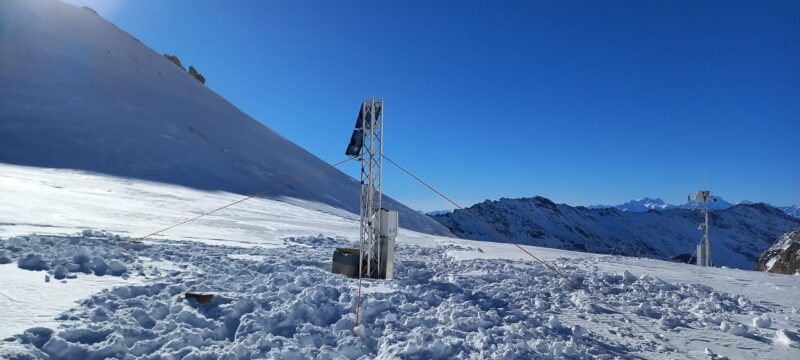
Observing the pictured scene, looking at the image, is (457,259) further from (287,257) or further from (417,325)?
(417,325)

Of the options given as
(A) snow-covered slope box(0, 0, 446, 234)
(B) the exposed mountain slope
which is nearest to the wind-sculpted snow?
(A) snow-covered slope box(0, 0, 446, 234)

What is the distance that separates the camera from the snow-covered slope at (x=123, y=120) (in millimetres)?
28875

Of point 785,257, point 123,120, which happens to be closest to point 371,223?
point 785,257

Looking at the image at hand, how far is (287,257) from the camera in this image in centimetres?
1130

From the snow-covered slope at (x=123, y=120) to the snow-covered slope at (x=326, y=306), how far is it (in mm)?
17540

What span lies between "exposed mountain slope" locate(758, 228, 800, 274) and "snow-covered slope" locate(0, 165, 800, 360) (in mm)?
17198

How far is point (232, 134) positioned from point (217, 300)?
4166 cm

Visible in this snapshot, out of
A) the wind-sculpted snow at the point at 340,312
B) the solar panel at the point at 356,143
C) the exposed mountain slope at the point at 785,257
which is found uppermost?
the solar panel at the point at 356,143

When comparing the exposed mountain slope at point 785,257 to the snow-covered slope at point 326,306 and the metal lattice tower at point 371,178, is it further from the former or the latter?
the metal lattice tower at point 371,178

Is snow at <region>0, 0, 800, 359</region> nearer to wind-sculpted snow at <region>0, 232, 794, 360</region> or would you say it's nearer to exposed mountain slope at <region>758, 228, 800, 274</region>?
wind-sculpted snow at <region>0, 232, 794, 360</region>

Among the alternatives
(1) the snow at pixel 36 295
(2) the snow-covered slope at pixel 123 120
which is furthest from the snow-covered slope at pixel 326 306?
(2) the snow-covered slope at pixel 123 120

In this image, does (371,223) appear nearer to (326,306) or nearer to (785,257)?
(326,306)

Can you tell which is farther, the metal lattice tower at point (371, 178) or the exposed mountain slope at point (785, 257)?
the exposed mountain slope at point (785, 257)

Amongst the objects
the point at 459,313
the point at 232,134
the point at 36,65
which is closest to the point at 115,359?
the point at 459,313
